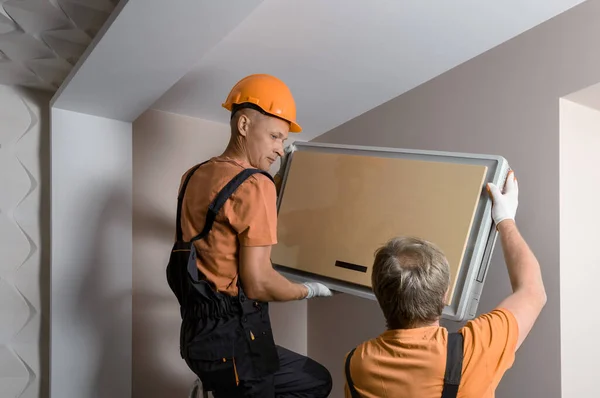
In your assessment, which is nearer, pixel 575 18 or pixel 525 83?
pixel 575 18

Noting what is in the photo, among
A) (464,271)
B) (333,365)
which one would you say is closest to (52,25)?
(464,271)

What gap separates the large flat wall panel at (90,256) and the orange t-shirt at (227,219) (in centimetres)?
72

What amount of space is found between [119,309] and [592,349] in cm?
173

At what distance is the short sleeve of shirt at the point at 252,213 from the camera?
1286 millimetres

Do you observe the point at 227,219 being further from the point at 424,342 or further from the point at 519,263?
the point at 519,263

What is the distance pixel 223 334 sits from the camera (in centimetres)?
129

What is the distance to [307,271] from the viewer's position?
1708mm

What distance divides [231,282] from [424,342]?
0.59 m

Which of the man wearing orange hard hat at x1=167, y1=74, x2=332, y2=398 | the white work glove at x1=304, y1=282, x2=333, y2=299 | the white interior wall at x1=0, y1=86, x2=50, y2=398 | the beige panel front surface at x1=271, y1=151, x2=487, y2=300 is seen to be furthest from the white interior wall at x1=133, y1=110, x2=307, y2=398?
the white work glove at x1=304, y1=282, x2=333, y2=299

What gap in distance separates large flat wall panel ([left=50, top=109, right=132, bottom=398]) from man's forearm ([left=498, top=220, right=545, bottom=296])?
1.47 m

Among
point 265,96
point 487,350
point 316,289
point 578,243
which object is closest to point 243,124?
point 265,96

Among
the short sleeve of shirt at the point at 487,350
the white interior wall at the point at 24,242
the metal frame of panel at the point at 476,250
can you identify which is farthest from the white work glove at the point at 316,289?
the white interior wall at the point at 24,242

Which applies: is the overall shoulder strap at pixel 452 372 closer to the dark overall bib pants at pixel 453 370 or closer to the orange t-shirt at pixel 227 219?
the dark overall bib pants at pixel 453 370

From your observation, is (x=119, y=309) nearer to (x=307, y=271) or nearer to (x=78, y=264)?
(x=78, y=264)
